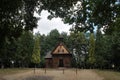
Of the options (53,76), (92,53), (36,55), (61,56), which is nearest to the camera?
(53,76)

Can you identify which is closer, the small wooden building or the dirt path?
the dirt path

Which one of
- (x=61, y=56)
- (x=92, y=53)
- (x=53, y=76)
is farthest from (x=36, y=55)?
(x=53, y=76)

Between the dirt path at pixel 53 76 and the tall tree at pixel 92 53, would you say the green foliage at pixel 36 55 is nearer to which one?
the tall tree at pixel 92 53

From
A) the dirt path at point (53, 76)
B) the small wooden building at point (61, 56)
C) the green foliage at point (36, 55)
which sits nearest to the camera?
the dirt path at point (53, 76)

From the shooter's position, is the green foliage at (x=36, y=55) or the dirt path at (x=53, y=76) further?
the green foliage at (x=36, y=55)

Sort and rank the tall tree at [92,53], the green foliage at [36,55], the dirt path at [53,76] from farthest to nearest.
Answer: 1. the green foliage at [36,55]
2. the tall tree at [92,53]
3. the dirt path at [53,76]

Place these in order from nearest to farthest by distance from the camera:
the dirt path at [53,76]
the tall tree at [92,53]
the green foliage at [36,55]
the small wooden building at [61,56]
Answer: the dirt path at [53,76] < the small wooden building at [61,56] < the tall tree at [92,53] < the green foliage at [36,55]

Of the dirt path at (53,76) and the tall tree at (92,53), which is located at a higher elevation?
the tall tree at (92,53)

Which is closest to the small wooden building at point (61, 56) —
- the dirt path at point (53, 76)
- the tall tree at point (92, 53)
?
the tall tree at point (92, 53)

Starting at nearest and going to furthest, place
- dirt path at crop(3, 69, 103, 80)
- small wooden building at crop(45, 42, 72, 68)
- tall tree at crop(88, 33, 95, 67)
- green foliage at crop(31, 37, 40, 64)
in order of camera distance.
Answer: dirt path at crop(3, 69, 103, 80) < small wooden building at crop(45, 42, 72, 68) < tall tree at crop(88, 33, 95, 67) < green foliage at crop(31, 37, 40, 64)

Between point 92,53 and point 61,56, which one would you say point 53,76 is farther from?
point 92,53

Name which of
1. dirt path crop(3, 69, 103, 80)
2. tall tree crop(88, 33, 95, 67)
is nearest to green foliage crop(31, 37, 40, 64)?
tall tree crop(88, 33, 95, 67)

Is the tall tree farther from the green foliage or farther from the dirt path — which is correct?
the dirt path

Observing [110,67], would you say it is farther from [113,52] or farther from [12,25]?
[12,25]
